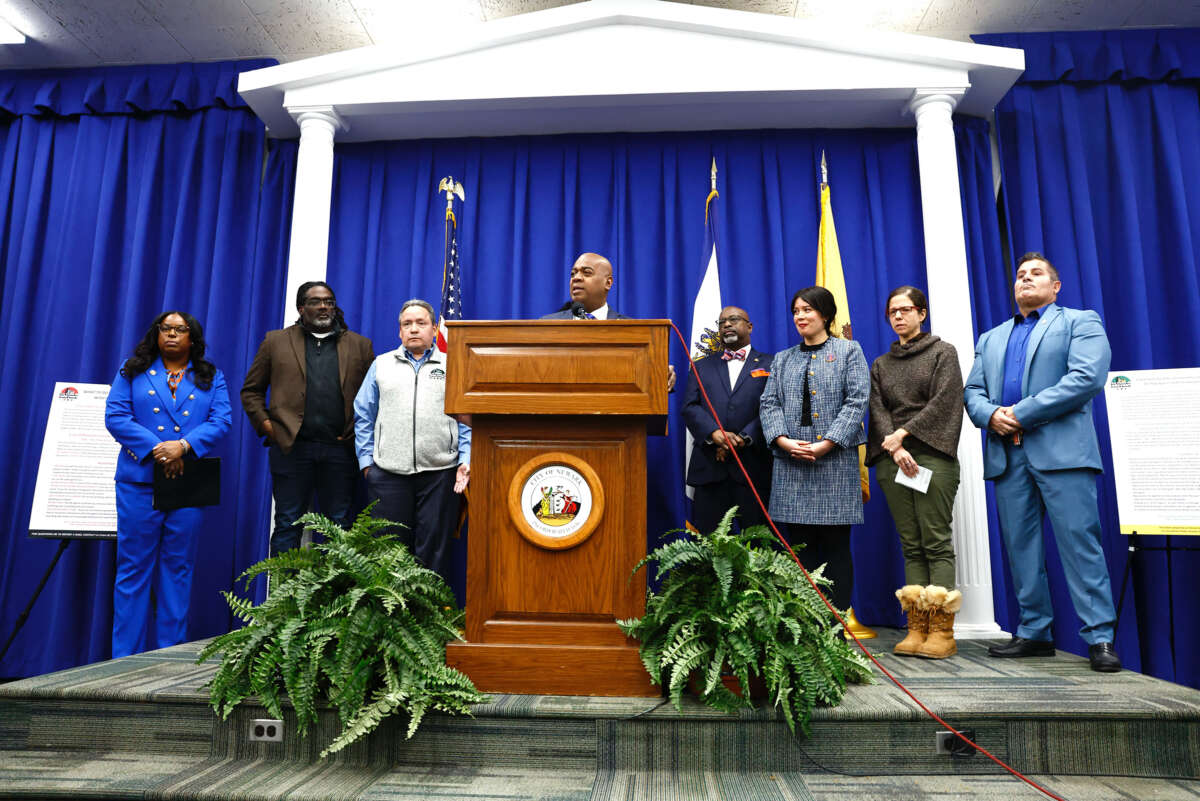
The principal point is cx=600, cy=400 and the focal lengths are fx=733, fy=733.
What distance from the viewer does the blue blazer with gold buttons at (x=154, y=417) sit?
314cm

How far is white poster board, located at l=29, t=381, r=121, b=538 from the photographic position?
11.6ft

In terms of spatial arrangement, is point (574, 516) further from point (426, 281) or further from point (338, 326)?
point (426, 281)

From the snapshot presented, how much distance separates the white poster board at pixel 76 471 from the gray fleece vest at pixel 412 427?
1.48 metres

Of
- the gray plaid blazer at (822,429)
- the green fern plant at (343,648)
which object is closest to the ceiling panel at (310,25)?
the gray plaid blazer at (822,429)

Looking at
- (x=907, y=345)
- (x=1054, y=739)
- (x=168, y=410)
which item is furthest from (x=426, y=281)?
(x=1054, y=739)

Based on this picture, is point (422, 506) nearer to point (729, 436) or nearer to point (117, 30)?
point (729, 436)

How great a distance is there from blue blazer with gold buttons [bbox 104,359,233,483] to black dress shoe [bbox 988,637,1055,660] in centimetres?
329

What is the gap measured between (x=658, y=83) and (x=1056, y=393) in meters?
2.45

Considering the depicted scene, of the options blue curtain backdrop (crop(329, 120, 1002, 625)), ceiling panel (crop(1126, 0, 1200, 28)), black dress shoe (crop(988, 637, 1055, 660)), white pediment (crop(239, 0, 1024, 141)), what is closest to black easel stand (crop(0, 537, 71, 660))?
blue curtain backdrop (crop(329, 120, 1002, 625))

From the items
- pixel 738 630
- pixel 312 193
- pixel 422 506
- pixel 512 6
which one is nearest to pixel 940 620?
pixel 738 630

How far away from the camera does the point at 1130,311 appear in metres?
3.94

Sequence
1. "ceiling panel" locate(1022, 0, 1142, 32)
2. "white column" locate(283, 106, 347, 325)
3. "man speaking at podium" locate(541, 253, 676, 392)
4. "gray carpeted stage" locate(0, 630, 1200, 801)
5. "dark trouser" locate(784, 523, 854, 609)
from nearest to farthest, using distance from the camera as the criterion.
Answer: "gray carpeted stage" locate(0, 630, 1200, 801) < "dark trouser" locate(784, 523, 854, 609) < "man speaking at podium" locate(541, 253, 676, 392) < "white column" locate(283, 106, 347, 325) < "ceiling panel" locate(1022, 0, 1142, 32)

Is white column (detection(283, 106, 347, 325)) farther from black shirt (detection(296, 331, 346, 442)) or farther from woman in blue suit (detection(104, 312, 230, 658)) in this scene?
woman in blue suit (detection(104, 312, 230, 658))

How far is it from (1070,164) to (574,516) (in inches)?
A: 149
